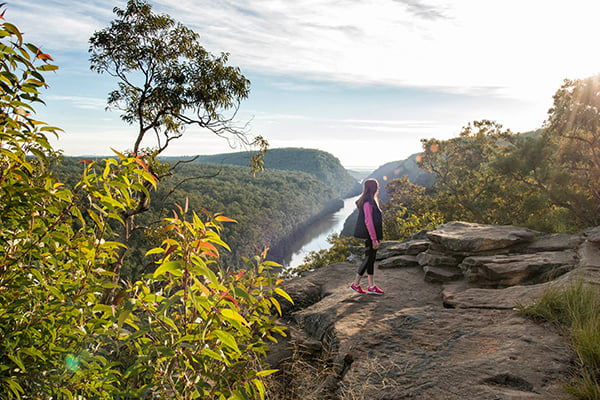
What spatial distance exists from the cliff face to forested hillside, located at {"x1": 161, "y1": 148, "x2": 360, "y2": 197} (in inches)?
5870

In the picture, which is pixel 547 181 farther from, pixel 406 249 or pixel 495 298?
pixel 495 298

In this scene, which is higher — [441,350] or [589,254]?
[589,254]

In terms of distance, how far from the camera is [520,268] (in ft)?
18.8

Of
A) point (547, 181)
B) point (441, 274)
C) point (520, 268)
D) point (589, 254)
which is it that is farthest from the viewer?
point (547, 181)

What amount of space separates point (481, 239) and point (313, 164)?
172056 mm

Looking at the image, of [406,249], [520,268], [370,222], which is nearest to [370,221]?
[370,222]

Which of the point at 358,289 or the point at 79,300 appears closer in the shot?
the point at 79,300

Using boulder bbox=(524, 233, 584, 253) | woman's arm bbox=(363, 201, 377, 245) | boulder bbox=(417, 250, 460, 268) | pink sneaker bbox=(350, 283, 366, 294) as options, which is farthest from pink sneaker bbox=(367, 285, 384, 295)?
boulder bbox=(524, 233, 584, 253)

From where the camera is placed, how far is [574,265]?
17.5 ft

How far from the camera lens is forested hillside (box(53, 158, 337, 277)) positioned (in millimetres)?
53625

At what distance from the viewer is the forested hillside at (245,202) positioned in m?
53.6

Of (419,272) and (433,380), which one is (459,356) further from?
(419,272)

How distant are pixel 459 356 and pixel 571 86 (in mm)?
13254

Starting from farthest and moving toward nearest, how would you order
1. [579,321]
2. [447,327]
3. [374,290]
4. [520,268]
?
[374,290] → [520,268] → [447,327] → [579,321]
